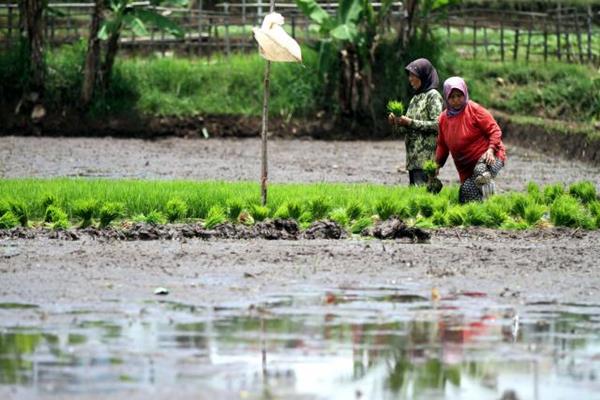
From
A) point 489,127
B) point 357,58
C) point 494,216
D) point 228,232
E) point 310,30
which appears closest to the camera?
point 228,232

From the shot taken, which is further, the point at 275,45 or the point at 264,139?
the point at 264,139

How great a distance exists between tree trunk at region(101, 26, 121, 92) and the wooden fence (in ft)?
6.67

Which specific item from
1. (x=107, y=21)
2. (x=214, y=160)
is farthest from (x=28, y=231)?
(x=107, y=21)

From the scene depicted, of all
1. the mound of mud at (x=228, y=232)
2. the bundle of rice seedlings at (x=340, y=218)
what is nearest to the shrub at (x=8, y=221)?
the mound of mud at (x=228, y=232)

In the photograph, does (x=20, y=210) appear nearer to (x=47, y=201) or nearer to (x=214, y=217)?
(x=47, y=201)

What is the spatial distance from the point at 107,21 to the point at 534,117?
7.85 m

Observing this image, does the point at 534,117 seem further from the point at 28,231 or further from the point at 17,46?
the point at 28,231

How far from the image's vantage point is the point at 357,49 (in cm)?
2706

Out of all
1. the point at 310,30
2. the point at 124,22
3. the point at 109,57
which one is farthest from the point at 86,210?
the point at 310,30

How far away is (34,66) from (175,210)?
13.3 metres

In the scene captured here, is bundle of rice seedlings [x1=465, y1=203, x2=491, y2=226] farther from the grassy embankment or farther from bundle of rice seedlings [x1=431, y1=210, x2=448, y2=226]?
bundle of rice seedlings [x1=431, y1=210, x2=448, y2=226]

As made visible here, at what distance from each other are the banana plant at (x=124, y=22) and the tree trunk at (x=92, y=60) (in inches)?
7.1

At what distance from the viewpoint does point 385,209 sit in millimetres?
13992

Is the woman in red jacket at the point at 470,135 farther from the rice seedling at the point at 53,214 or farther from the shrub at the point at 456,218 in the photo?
the rice seedling at the point at 53,214
